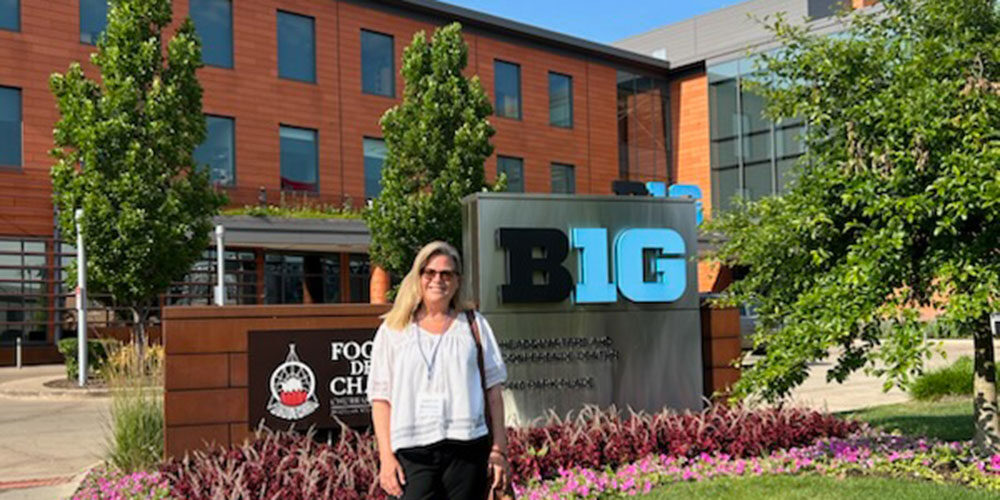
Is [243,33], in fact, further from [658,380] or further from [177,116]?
[658,380]

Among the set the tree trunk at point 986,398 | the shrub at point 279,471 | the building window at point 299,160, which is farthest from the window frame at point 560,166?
the shrub at point 279,471

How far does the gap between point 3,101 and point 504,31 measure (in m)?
18.2

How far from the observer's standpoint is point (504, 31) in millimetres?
38844

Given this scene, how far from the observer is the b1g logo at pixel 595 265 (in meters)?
9.24

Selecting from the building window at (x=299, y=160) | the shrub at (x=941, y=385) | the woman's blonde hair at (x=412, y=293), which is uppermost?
the building window at (x=299, y=160)

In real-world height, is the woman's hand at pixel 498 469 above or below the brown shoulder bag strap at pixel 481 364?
below

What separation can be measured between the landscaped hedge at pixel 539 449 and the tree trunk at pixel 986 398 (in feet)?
4.65

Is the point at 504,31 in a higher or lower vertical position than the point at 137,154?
higher

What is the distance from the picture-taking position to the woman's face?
4.40 m

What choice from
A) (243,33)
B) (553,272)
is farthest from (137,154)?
(553,272)

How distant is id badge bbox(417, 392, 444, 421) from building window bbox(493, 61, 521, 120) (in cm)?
3473

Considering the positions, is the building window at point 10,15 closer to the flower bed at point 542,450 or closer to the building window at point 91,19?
the building window at point 91,19

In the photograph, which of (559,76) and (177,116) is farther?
(559,76)

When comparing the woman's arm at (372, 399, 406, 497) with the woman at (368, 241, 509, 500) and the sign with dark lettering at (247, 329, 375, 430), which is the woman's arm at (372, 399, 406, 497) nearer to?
the woman at (368, 241, 509, 500)
